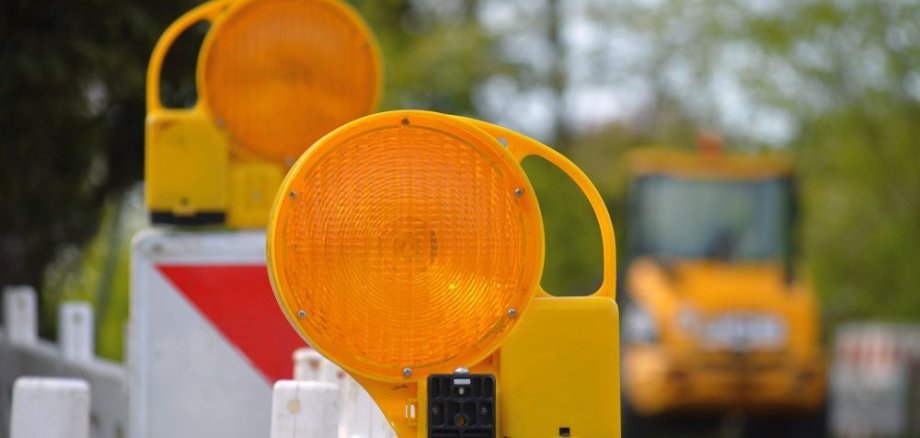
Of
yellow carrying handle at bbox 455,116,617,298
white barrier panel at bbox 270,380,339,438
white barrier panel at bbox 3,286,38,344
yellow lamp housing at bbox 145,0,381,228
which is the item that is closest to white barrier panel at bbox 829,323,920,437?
white barrier panel at bbox 3,286,38,344

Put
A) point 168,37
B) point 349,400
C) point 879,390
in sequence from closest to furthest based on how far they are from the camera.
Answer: point 349,400 → point 168,37 → point 879,390

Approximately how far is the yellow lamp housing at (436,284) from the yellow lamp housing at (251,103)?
4.53 feet

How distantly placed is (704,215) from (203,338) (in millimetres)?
12081

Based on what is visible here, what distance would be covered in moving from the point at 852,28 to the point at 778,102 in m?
1.43

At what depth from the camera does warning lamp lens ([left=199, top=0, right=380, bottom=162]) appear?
173 inches

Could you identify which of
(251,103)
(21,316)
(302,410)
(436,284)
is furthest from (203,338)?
(21,316)

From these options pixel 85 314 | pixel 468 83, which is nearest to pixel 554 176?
pixel 468 83

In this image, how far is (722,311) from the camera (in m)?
14.4

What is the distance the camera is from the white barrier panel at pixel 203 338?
3979 millimetres

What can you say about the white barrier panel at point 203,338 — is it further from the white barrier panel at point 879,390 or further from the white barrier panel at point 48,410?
the white barrier panel at point 879,390

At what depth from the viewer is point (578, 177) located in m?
3.04

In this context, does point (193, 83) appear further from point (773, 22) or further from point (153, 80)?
point (773, 22)

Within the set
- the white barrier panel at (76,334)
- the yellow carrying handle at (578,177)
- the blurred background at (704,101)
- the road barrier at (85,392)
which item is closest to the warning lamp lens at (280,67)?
the road barrier at (85,392)

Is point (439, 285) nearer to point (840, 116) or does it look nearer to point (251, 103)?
point (251, 103)
